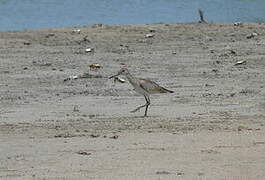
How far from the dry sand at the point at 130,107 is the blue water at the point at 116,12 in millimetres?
7886

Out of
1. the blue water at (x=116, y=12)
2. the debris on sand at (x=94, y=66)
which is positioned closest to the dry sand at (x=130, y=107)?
the debris on sand at (x=94, y=66)

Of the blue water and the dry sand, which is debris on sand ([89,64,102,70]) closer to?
the dry sand

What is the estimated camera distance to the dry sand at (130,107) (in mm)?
8703

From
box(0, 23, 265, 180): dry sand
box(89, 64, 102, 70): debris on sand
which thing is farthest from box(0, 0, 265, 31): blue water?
box(89, 64, 102, 70): debris on sand

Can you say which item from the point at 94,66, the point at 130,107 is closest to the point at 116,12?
the point at 94,66

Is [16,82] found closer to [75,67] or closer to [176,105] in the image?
[75,67]

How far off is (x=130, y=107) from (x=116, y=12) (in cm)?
2277

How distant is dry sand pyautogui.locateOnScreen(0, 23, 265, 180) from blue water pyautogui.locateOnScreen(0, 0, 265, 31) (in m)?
7.89

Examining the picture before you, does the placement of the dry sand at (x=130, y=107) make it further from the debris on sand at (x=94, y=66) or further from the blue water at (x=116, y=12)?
the blue water at (x=116, y=12)

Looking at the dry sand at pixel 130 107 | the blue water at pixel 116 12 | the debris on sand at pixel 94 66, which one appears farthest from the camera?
the blue water at pixel 116 12

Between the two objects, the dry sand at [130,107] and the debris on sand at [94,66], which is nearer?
the dry sand at [130,107]

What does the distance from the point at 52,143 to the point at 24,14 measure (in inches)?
975

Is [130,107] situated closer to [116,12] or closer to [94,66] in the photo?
[94,66]

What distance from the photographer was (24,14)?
3419 centimetres
